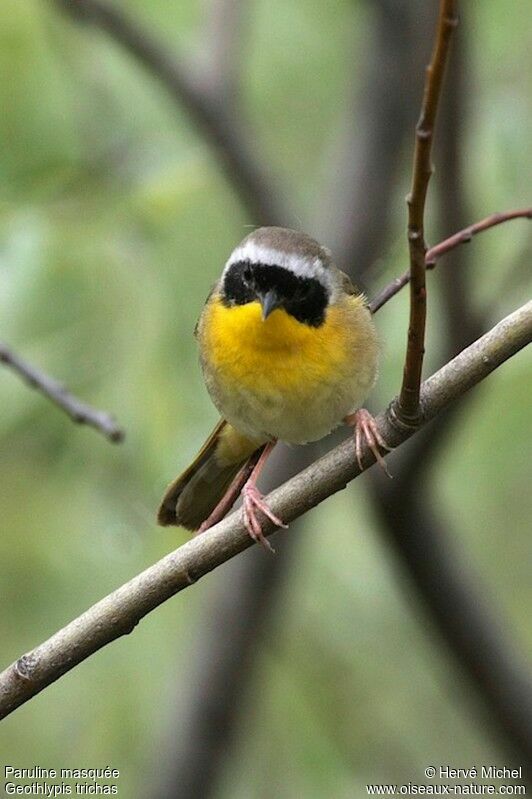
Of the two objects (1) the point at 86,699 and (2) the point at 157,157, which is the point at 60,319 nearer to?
(2) the point at 157,157

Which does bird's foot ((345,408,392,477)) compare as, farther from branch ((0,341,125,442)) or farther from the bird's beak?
branch ((0,341,125,442))

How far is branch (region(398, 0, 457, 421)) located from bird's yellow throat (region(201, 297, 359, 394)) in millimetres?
954

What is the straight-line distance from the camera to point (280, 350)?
11.6 ft

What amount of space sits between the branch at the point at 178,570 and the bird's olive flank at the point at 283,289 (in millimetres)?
918

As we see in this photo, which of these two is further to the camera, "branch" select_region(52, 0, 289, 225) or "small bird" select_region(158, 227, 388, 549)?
"branch" select_region(52, 0, 289, 225)

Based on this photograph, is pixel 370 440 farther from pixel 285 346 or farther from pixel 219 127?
pixel 219 127

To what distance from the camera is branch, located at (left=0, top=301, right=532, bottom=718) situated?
256cm

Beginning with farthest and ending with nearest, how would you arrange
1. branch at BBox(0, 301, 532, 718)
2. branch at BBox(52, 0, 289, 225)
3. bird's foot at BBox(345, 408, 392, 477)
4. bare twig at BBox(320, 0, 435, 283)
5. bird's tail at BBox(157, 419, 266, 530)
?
1. bare twig at BBox(320, 0, 435, 283)
2. branch at BBox(52, 0, 289, 225)
3. bird's tail at BBox(157, 419, 266, 530)
4. bird's foot at BBox(345, 408, 392, 477)
5. branch at BBox(0, 301, 532, 718)

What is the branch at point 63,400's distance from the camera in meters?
3.42

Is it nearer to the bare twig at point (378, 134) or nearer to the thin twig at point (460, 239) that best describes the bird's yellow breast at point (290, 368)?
the thin twig at point (460, 239)

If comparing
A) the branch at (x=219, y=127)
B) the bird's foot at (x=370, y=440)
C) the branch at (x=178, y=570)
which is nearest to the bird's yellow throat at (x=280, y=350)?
the bird's foot at (x=370, y=440)

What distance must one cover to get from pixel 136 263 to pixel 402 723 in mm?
3182

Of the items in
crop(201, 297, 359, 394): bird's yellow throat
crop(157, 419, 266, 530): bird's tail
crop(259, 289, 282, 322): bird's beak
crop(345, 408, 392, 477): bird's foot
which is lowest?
crop(157, 419, 266, 530): bird's tail

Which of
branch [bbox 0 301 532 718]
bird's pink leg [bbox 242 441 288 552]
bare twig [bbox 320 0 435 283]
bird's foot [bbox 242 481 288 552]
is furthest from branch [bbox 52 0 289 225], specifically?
branch [bbox 0 301 532 718]
